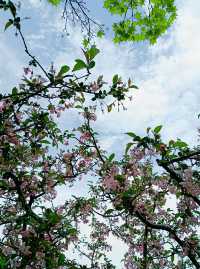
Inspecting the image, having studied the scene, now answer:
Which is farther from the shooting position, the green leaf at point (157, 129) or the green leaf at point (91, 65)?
the green leaf at point (157, 129)

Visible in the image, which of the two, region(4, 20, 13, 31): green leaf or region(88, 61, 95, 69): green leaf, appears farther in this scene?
region(4, 20, 13, 31): green leaf

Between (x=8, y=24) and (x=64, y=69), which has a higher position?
(x=8, y=24)

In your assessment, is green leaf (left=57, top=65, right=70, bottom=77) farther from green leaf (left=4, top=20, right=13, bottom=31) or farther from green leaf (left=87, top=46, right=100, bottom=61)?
green leaf (left=4, top=20, right=13, bottom=31)

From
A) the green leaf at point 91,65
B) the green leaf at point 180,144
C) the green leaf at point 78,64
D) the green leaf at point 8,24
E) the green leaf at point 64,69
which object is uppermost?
the green leaf at point 8,24

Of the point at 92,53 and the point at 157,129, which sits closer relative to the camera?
the point at 92,53

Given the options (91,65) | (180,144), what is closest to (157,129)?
(180,144)

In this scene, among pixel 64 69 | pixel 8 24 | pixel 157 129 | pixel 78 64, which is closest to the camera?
pixel 78 64

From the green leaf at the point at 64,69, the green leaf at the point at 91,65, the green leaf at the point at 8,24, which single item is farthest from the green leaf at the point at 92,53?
the green leaf at the point at 8,24

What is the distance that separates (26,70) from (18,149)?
1.31m

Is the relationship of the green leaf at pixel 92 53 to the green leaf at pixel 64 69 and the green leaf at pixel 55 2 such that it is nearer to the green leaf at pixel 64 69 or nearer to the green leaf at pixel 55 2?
the green leaf at pixel 64 69

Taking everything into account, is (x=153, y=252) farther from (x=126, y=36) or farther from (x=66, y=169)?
(x=126, y=36)

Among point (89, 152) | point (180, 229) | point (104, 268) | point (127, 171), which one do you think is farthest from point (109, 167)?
point (104, 268)

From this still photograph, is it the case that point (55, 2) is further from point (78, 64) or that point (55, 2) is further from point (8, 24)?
point (78, 64)

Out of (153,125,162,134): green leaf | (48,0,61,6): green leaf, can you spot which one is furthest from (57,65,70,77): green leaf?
(48,0,61,6): green leaf
